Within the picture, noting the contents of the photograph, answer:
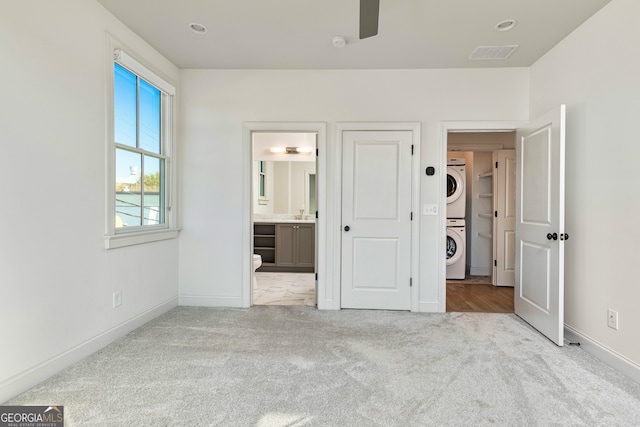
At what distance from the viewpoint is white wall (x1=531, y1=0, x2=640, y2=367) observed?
2.11m

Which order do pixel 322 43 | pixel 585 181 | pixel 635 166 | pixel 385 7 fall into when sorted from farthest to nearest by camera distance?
pixel 322 43 → pixel 585 181 → pixel 385 7 → pixel 635 166

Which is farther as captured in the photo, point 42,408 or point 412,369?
point 412,369

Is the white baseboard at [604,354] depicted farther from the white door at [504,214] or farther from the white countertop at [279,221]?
the white countertop at [279,221]

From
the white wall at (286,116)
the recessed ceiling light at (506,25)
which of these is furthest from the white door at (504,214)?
the recessed ceiling light at (506,25)

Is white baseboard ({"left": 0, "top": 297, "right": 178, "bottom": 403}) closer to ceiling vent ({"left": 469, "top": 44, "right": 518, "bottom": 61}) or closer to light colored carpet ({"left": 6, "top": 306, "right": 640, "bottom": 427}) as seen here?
light colored carpet ({"left": 6, "top": 306, "right": 640, "bottom": 427})

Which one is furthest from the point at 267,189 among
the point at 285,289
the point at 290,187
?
the point at 285,289

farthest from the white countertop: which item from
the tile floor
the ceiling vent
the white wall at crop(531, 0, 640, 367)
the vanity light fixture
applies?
the white wall at crop(531, 0, 640, 367)

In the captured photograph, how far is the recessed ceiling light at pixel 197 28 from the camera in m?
2.59

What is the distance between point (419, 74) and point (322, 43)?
44.3 inches

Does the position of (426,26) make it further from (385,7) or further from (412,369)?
(412,369)

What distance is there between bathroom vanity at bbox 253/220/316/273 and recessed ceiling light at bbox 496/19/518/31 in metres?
3.47

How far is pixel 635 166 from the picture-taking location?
6.81 ft

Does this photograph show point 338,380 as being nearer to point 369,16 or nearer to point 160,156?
point 369,16

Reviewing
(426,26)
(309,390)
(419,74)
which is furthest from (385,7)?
(309,390)
